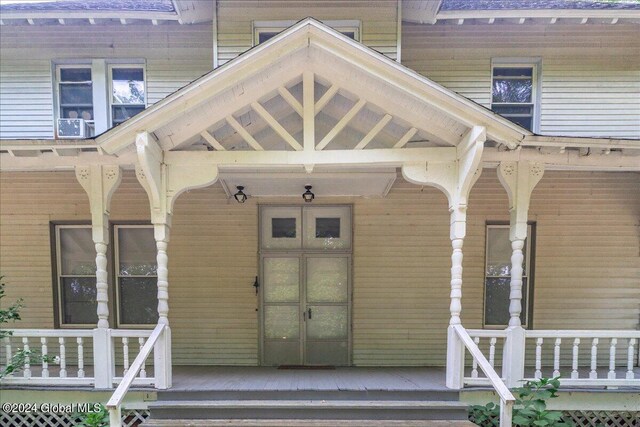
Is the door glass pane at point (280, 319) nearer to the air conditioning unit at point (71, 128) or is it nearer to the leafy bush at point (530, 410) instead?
the leafy bush at point (530, 410)

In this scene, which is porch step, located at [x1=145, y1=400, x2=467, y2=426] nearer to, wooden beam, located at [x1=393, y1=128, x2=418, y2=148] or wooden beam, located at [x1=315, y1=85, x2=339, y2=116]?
wooden beam, located at [x1=393, y1=128, x2=418, y2=148]

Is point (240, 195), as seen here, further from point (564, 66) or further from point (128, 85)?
point (564, 66)

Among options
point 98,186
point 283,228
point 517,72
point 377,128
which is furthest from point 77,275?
point 517,72

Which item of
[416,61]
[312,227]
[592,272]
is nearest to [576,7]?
[416,61]

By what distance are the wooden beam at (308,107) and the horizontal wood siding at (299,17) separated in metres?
2.11

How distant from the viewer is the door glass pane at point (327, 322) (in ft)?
17.6

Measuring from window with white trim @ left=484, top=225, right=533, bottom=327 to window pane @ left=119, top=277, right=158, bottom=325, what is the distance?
16.7 feet

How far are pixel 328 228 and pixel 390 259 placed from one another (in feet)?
3.45

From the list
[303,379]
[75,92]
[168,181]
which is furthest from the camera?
[75,92]

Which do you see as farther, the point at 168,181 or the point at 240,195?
the point at 240,195

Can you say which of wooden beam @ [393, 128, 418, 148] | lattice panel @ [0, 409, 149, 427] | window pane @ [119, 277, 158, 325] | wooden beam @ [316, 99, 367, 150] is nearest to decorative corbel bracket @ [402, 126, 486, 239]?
wooden beam @ [393, 128, 418, 148]

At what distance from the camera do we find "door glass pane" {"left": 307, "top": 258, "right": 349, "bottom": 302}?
5.40m

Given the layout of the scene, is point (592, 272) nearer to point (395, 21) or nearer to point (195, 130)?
point (395, 21)

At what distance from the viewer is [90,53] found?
5.45m
